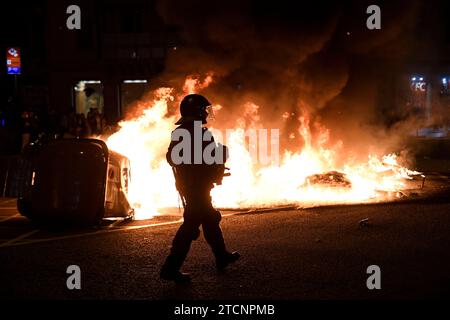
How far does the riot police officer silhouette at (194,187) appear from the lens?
541cm

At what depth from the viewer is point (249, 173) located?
38.7ft

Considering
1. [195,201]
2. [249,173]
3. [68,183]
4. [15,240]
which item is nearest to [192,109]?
[195,201]

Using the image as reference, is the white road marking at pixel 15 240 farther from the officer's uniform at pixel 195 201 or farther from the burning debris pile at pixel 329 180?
the burning debris pile at pixel 329 180

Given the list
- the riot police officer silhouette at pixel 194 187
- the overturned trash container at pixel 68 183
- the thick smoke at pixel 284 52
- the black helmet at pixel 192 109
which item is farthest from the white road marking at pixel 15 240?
the thick smoke at pixel 284 52

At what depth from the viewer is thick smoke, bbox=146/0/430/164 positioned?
39.7ft

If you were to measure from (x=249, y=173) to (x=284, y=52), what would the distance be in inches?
108

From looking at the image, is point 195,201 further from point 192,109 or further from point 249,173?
point 249,173

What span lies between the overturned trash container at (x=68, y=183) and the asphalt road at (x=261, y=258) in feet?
0.94

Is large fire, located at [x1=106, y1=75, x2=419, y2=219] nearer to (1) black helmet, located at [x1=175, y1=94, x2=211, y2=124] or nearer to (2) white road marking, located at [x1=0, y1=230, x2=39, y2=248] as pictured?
(2) white road marking, located at [x1=0, y1=230, x2=39, y2=248]

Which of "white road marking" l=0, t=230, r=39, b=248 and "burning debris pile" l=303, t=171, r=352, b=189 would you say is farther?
"burning debris pile" l=303, t=171, r=352, b=189

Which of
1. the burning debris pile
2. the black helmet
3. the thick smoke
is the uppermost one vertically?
the thick smoke

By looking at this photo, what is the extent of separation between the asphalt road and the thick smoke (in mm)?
4629

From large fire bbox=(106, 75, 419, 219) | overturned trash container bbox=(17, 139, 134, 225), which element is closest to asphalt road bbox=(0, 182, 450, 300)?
overturned trash container bbox=(17, 139, 134, 225)
